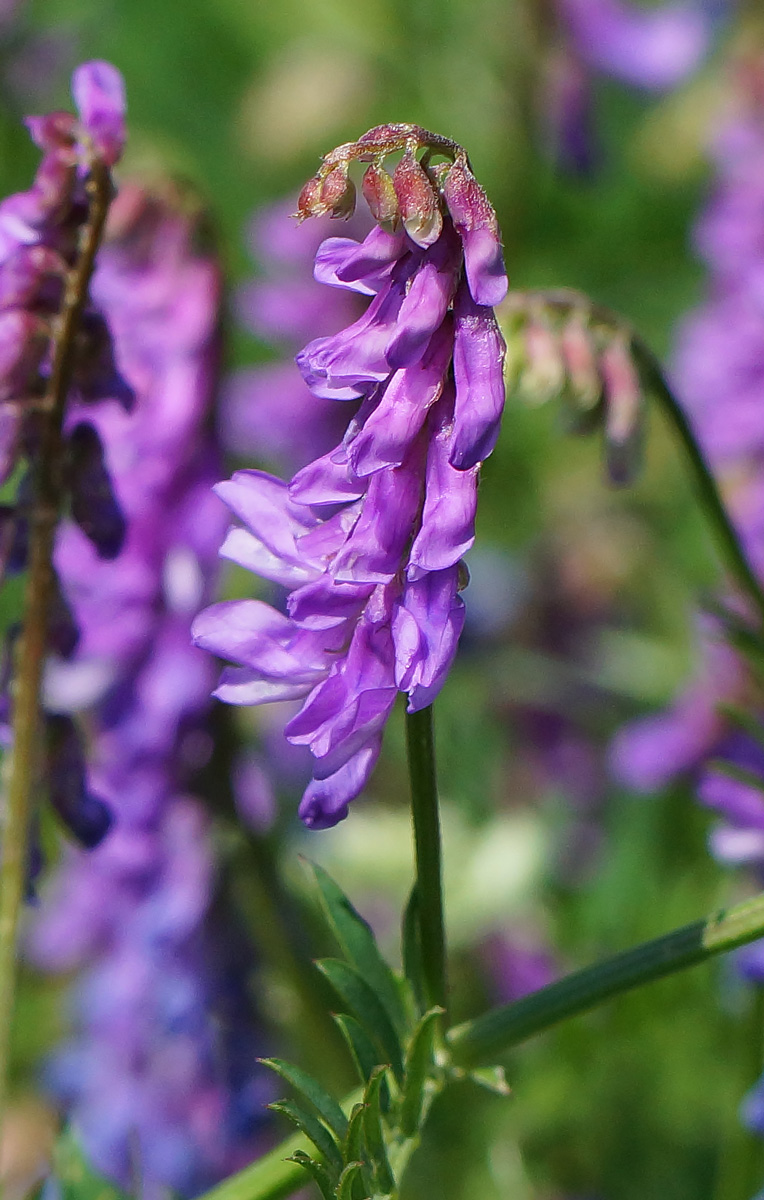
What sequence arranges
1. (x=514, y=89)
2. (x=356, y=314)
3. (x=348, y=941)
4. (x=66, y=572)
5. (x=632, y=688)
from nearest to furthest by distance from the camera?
(x=348, y=941) < (x=66, y=572) < (x=632, y=688) < (x=356, y=314) < (x=514, y=89)

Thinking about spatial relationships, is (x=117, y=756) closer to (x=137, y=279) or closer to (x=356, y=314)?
(x=137, y=279)

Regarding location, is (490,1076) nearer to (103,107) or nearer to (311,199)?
(311,199)

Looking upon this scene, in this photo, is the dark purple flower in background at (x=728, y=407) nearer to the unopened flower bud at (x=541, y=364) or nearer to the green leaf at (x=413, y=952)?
the unopened flower bud at (x=541, y=364)

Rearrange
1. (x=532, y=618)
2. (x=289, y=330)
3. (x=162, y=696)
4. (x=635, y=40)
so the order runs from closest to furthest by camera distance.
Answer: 1. (x=162, y=696)
2. (x=289, y=330)
3. (x=532, y=618)
4. (x=635, y=40)

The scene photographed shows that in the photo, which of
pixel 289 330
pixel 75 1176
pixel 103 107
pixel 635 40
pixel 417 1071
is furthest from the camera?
pixel 635 40

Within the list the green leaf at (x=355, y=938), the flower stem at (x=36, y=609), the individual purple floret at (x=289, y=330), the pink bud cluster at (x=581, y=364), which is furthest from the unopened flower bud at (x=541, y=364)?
the individual purple floret at (x=289, y=330)

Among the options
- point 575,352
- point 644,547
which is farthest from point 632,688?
point 575,352

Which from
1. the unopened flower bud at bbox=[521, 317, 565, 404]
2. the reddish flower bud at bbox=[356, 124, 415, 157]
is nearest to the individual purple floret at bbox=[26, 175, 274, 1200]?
the unopened flower bud at bbox=[521, 317, 565, 404]

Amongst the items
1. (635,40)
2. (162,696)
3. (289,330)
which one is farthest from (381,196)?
(635,40)
